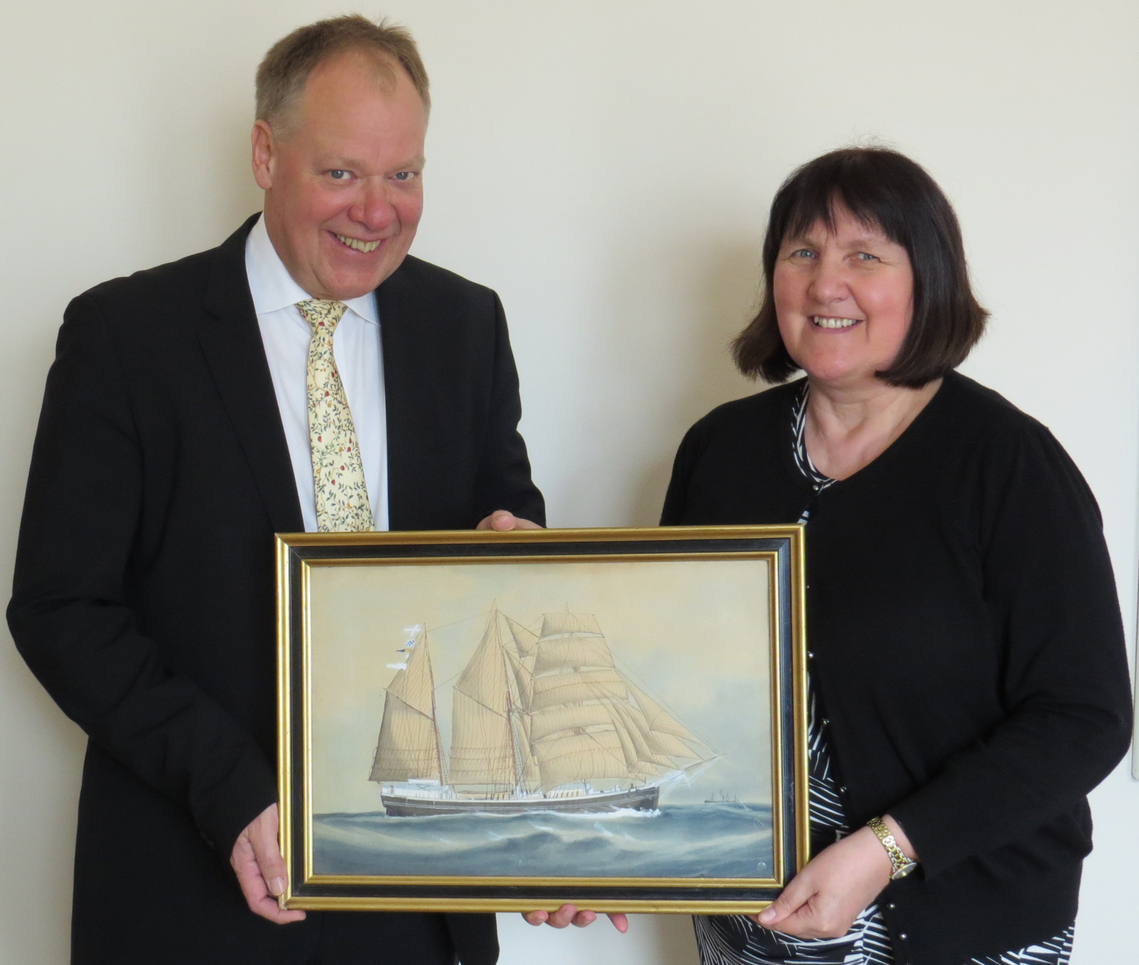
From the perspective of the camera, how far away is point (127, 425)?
5.28 feet

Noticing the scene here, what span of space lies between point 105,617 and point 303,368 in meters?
0.49

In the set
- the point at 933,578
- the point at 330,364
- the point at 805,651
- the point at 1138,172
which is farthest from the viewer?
the point at 1138,172

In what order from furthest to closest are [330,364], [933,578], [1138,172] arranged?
[1138,172] → [330,364] → [933,578]

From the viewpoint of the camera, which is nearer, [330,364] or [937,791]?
[937,791]

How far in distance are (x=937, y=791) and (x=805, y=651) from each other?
272 mm

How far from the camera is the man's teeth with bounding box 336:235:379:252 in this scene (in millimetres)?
1719

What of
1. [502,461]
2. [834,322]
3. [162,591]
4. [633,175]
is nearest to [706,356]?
[633,175]

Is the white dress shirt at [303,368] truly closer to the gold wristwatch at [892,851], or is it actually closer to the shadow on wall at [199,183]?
the shadow on wall at [199,183]

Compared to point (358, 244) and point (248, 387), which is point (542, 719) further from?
point (358, 244)

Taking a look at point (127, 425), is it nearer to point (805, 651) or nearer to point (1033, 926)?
point (805, 651)

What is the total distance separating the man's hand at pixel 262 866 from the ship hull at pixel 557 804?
0.22 metres

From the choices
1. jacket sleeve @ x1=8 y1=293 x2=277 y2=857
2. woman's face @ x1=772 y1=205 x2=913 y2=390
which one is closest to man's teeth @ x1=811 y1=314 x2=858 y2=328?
woman's face @ x1=772 y1=205 x2=913 y2=390

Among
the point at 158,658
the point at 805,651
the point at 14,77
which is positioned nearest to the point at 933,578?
the point at 805,651

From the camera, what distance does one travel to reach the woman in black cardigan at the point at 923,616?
1.48 meters
